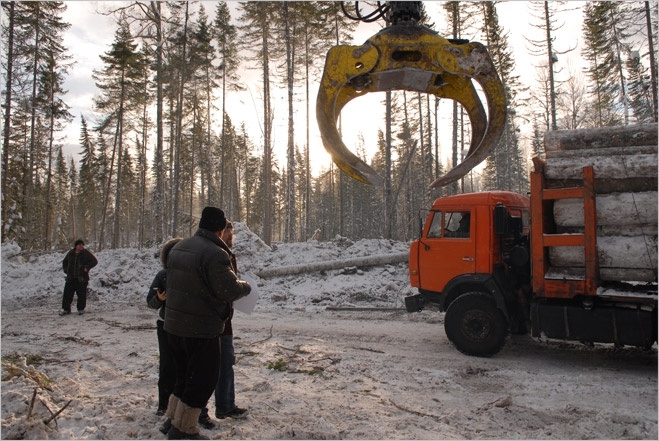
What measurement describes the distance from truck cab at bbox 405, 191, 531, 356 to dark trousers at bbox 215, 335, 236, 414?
4.03 metres

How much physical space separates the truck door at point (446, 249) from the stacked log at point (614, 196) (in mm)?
1315

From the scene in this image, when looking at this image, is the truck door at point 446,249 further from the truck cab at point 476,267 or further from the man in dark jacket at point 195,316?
the man in dark jacket at point 195,316

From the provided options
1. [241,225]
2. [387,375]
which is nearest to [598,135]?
[387,375]

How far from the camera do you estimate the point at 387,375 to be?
230 inches

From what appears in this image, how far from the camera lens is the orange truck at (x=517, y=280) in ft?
19.5

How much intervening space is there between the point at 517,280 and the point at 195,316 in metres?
5.49

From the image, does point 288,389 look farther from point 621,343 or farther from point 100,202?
point 100,202

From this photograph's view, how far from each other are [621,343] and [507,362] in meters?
1.56

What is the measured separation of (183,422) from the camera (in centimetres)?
369

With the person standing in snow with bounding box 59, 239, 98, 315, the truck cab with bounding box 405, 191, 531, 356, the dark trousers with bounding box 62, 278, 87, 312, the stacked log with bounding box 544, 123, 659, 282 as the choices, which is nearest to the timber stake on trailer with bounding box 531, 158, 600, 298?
the stacked log with bounding box 544, 123, 659, 282

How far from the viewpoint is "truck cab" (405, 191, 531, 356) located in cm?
690

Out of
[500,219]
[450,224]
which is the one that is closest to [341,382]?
[450,224]

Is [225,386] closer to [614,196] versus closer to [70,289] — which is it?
[614,196]

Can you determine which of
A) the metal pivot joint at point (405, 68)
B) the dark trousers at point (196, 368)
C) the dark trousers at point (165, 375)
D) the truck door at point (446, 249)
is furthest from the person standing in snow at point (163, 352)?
the truck door at point (446, 249)
